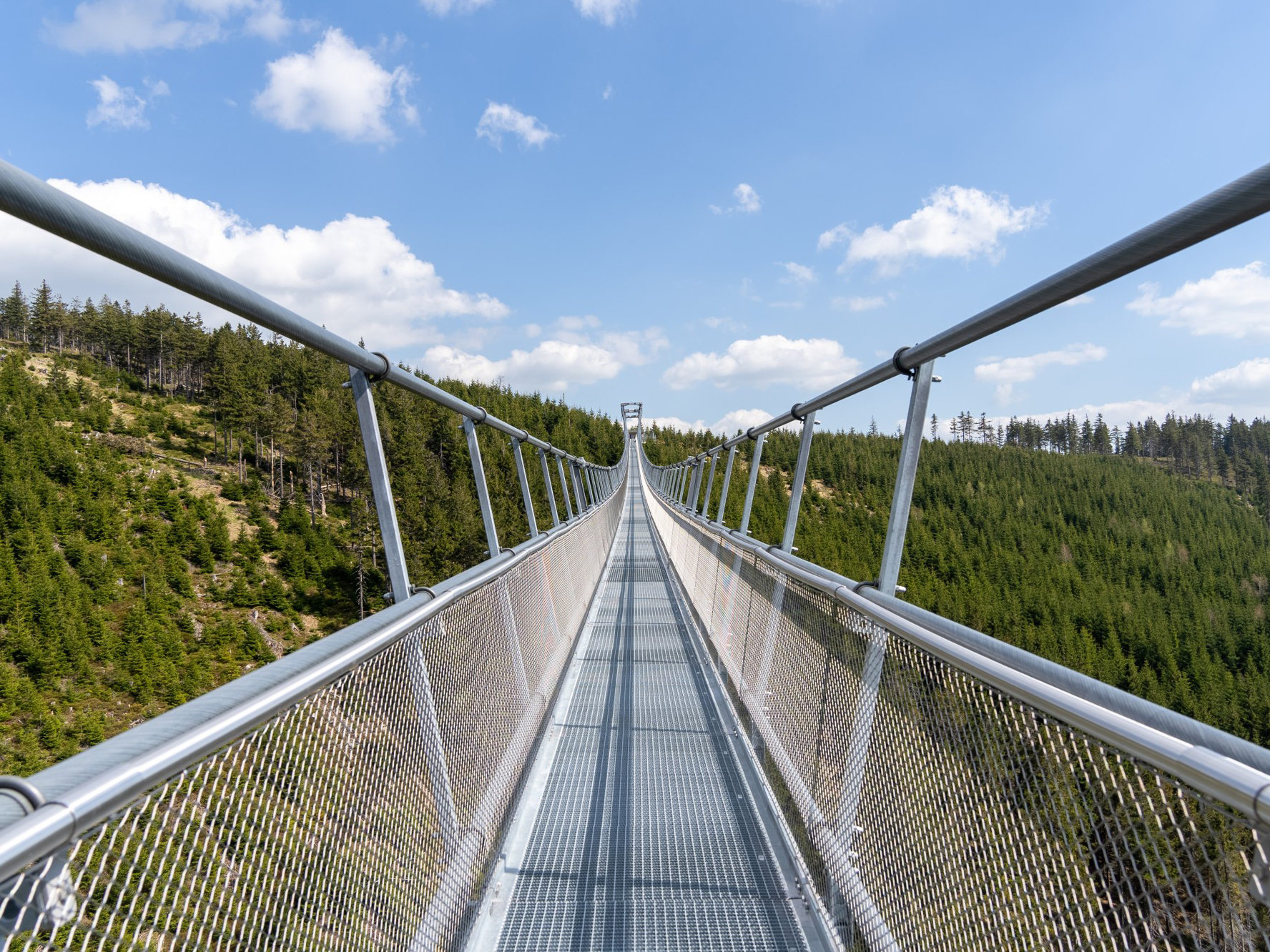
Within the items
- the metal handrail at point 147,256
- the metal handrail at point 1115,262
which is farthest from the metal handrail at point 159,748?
the metal handrail at point 1115,262

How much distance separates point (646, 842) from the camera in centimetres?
248

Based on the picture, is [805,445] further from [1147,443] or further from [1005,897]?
[1147,443]

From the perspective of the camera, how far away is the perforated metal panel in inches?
78.7

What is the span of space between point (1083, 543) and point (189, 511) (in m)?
105

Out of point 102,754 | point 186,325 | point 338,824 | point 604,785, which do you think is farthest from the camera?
point 186,325

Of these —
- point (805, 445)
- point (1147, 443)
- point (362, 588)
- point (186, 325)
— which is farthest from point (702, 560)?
point (1147, 443)

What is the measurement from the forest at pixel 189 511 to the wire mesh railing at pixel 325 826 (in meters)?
37.3

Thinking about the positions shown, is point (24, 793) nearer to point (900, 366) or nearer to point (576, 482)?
point (900, 366)

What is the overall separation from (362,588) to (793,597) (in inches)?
2377

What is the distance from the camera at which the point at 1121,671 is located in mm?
59938

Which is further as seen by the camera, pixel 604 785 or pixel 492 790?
pixel 604 785

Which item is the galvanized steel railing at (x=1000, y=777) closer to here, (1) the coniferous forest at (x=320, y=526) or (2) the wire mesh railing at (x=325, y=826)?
(2) the wire mesh railing at (x=325, y=826)

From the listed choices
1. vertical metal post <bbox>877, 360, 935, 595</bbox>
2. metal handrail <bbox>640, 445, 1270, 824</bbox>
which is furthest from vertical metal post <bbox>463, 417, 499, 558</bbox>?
metal handrail <bbox>640, 445, 1270, 824</bbox>

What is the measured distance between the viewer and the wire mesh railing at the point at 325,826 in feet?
2.43
